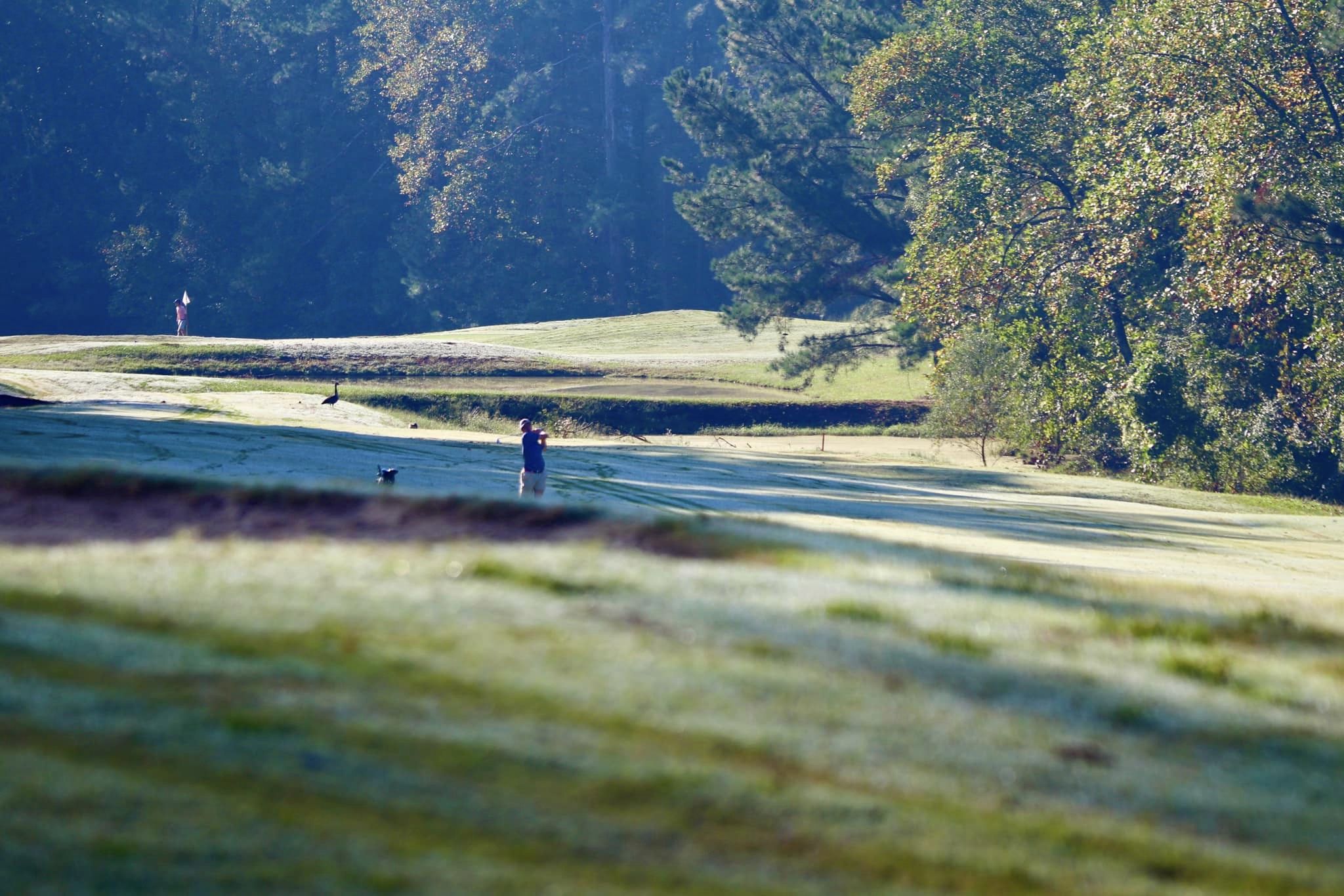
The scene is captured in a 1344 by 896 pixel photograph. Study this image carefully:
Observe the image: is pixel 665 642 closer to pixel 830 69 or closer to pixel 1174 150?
pixel 1174 150

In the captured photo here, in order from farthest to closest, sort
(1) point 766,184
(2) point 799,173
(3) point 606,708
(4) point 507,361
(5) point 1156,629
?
1. (1) point 766,184
2. (2) point 799,173
3. (4) point 507,361
4. (5) point 1156,629
5. (3) point 606,708

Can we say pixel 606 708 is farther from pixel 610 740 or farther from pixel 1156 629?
pixel 1156 629

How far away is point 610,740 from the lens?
180 inches

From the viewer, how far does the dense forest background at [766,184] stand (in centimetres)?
3161

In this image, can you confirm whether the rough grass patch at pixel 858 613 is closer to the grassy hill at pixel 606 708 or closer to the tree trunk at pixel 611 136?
the grassy hill at pixel 606 708

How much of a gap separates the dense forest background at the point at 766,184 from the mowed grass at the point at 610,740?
89.7 feet

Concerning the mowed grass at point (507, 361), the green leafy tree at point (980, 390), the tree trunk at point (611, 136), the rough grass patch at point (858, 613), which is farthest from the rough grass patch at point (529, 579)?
the tree trunk at point (611, 136)

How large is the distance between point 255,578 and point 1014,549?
38.5 ft

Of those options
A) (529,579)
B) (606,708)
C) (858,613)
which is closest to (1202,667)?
(858,613)

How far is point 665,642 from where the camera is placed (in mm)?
5414

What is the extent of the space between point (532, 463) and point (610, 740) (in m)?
13.4

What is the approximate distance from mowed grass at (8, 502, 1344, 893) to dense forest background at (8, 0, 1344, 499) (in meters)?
27.4

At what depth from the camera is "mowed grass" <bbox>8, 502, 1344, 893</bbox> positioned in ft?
13.0

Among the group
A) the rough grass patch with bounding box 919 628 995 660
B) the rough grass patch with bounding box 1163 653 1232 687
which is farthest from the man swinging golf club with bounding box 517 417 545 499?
the rough grass patch with bounding box 1163 653 1232 687
